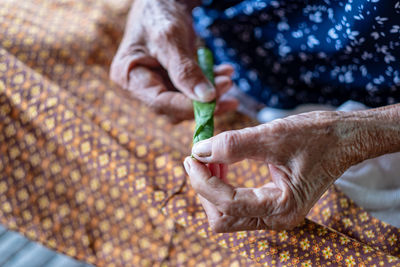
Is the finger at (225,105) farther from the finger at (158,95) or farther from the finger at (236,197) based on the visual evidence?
the finger at (236,197)

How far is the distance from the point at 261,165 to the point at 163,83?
37 centimetres

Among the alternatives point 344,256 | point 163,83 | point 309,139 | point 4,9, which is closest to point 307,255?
point 344,256

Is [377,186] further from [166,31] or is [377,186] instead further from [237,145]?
[166,31]

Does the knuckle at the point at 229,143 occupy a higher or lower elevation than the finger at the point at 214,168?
higher

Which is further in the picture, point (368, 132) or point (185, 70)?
point (185, 70)

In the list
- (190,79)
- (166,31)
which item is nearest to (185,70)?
(190,79)

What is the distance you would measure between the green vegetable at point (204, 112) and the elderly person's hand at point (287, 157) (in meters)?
0.09

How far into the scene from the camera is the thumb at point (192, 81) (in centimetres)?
85

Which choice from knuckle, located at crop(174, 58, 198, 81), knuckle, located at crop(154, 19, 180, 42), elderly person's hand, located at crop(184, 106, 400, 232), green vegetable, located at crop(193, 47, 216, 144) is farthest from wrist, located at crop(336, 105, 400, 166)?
knuckle, located at crop(154, 19, 180, 42)

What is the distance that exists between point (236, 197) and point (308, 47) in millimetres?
514

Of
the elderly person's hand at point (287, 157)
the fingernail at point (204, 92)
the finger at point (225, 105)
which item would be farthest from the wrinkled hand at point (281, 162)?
the finger at point (225, 105)

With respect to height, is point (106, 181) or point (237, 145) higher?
point (237, 145)

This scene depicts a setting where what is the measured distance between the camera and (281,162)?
0.63 m

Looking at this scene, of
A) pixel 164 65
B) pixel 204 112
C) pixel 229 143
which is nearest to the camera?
pixel 229 143
